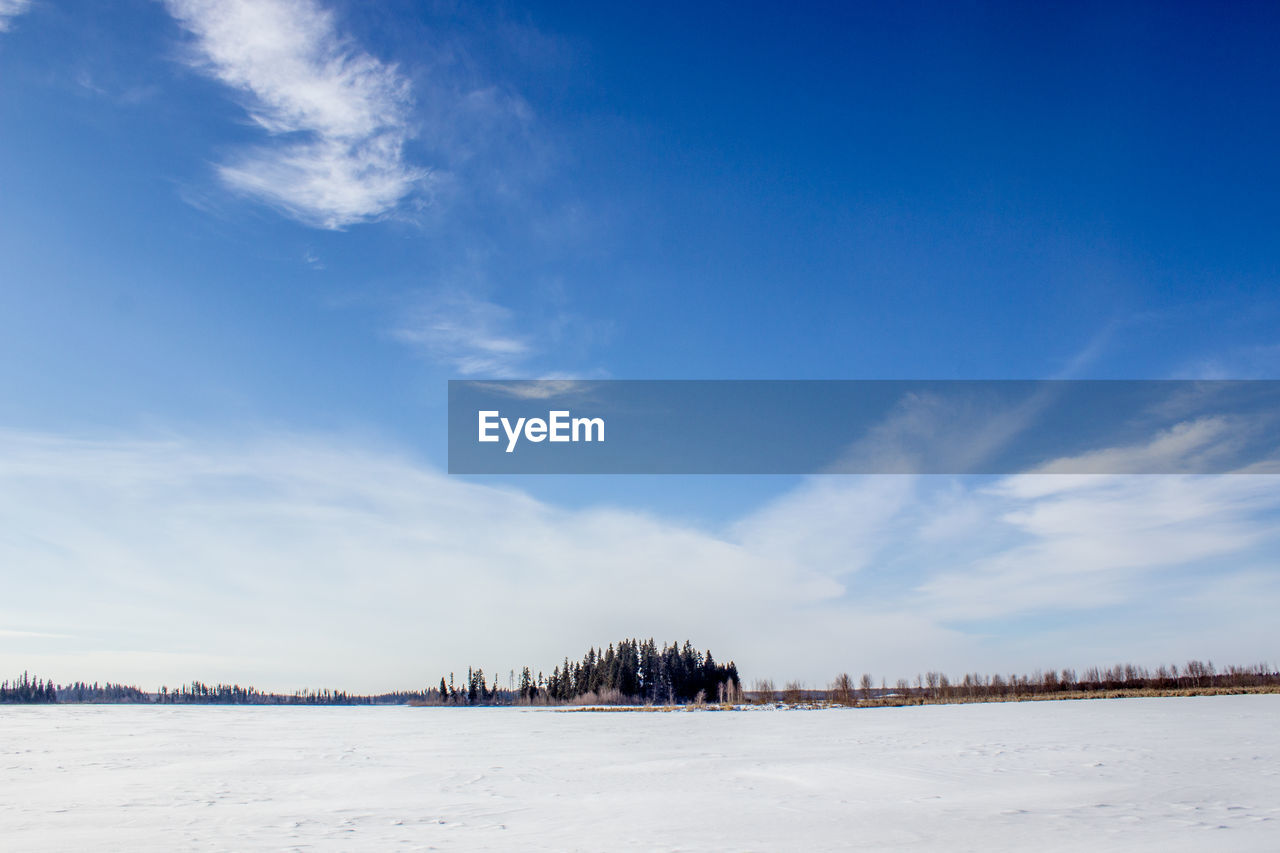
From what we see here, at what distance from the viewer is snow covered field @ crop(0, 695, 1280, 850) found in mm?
10180

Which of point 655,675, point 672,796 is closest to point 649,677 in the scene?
point 655,675

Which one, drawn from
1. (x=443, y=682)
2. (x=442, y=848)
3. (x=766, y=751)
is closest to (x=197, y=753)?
(x=766, y=751)

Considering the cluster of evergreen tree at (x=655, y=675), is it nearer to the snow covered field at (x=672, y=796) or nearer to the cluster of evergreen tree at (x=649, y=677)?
the cluster of evergreen tree at (x=649, y=677)

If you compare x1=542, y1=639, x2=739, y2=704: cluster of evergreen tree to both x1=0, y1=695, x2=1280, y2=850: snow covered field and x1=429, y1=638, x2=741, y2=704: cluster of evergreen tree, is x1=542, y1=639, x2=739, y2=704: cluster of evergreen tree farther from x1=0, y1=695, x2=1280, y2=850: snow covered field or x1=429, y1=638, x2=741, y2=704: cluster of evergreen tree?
x1=0, y1=695, x2=1280, y2=850: snow covered field

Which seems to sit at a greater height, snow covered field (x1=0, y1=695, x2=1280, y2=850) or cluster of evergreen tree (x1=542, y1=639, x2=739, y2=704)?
Answer: snow covered field (x1=0, y1=695, x2=1280, y2=850)

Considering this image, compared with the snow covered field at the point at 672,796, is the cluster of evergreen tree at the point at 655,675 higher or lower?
lower

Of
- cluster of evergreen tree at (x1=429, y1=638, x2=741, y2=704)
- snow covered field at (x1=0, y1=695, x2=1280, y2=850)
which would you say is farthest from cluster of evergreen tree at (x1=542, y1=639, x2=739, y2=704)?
snow covered field at (x1=0, y1=695, x2=1280, y2=850)

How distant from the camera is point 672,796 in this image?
14.3 metres

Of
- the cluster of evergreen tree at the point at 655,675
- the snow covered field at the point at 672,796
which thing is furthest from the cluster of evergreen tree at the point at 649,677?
the snow covered field at the point at 672,796

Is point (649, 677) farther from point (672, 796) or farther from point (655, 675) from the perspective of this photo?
point (672, 796)

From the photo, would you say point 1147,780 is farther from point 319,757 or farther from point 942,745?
point 319,757

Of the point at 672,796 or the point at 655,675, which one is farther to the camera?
the point at 655,675

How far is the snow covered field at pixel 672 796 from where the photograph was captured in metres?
10.2

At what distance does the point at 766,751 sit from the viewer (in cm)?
2373
